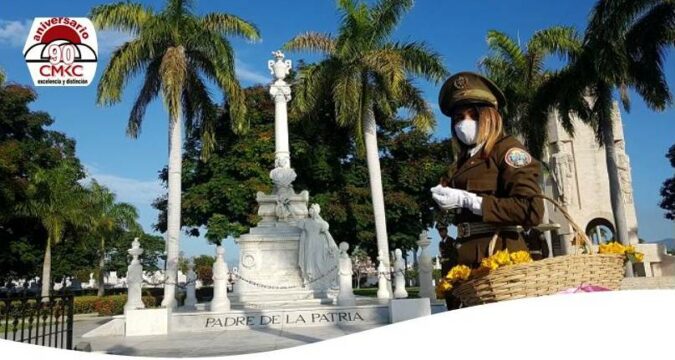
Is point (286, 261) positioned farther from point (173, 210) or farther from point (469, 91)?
point (469, 91)

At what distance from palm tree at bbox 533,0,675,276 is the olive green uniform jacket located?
12.9 m

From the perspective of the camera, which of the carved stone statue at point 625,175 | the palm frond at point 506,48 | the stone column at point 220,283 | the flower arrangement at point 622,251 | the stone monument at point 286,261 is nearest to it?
the flower arrangement at point 622,251

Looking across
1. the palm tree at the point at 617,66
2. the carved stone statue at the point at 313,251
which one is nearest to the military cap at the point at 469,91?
the carved stone statue at the point at 313,251

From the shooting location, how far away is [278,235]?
44.2 ft

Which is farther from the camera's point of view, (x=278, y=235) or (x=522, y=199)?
(x=278, y=235)

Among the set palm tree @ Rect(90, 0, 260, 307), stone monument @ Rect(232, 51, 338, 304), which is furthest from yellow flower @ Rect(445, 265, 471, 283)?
palm tree @ Rect(90, 0, 260, 307)

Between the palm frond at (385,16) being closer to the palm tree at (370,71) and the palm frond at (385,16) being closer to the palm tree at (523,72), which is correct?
the palm tree at (370,71)

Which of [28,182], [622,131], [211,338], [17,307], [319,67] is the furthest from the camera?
[622,131]

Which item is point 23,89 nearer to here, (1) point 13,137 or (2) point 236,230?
(1) point 13,137

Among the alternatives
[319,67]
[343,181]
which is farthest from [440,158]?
[319,67]

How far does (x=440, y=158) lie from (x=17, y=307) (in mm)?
20214

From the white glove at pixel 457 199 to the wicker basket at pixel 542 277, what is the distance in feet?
2.25

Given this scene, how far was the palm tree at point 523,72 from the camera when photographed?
55.8 feet

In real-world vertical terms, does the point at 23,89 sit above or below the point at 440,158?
above
